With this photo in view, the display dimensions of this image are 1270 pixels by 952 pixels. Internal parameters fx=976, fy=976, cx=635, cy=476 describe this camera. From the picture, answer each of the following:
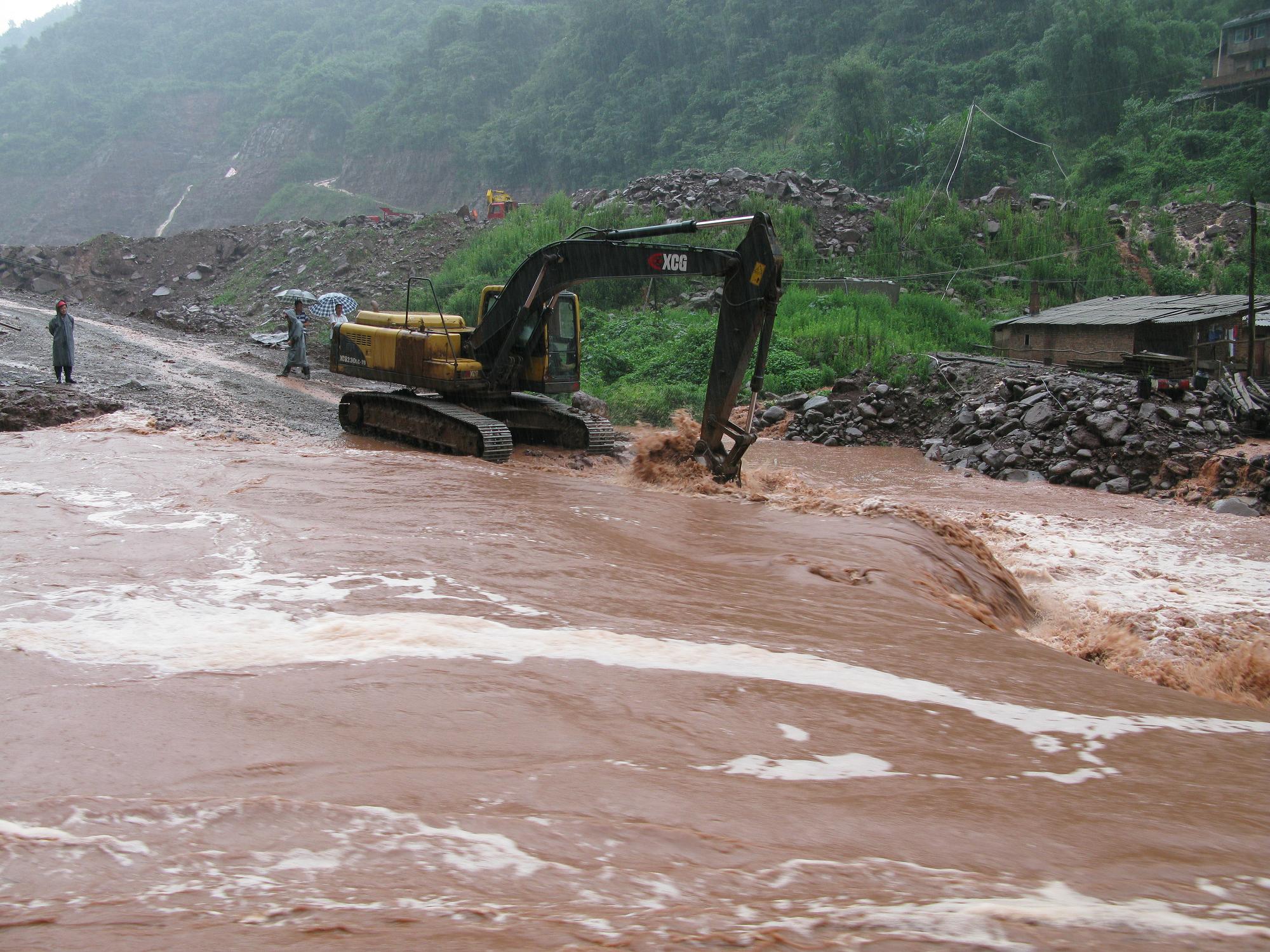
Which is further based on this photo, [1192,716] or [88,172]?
[88,172]

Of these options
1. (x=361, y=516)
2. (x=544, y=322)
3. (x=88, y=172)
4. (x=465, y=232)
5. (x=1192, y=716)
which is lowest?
(x=1192, y=716)

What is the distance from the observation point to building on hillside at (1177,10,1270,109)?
37625mm

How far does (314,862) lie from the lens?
10.2ft

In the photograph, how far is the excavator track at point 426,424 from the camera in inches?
504

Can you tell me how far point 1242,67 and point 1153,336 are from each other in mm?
26578

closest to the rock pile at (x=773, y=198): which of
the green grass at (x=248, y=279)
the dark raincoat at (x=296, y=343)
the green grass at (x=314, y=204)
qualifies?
the green grass at (x=248, y=279)

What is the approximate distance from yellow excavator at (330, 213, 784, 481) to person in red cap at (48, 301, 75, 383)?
4.07 m

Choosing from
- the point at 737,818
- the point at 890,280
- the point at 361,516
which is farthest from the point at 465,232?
the point at 737,818

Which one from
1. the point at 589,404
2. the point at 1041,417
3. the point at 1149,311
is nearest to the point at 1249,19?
the point at 1149,311

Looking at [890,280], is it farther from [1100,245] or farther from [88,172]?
[88,172]

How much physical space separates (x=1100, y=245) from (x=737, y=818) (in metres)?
31.0

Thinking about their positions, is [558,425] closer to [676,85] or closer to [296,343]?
[296,343]

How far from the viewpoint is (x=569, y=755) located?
3930 millimetres

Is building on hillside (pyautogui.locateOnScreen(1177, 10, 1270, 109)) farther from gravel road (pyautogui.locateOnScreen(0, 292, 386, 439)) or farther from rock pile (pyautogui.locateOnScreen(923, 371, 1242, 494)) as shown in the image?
gravel road (pyautogui.locateOnScreen(0, 292, 386, 439))
